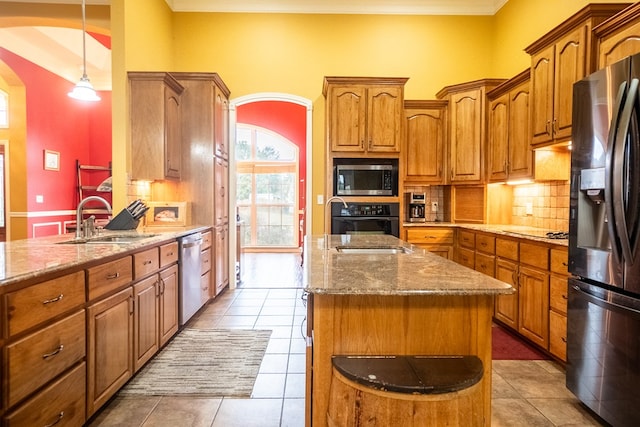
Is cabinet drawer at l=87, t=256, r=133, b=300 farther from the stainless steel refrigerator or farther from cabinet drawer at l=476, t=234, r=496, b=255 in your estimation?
cabinet drawer at l=476, t=234, r=496, b=255

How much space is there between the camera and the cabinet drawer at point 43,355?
4.39 ft

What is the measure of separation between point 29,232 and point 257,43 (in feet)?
14.8

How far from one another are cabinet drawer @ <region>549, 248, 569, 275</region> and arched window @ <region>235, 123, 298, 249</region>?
6184 mm

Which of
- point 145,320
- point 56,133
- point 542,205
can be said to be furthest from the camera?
point 56,133

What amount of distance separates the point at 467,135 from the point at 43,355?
13.7 ft

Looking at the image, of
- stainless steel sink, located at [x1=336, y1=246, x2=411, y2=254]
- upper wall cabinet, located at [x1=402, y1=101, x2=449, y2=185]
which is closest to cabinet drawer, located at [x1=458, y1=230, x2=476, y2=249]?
upper wall cabinet, located at [x1=402, y1=101, x2=449, y2=185]

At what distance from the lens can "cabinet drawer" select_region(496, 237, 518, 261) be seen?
3041mm

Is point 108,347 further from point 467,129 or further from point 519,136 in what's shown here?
point 467,129

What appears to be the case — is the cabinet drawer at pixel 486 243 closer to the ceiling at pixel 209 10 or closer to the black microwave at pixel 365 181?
the black microwave at pixel 365 181

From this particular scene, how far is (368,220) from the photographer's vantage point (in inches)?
165

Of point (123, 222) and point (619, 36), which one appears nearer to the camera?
point (619, 36)

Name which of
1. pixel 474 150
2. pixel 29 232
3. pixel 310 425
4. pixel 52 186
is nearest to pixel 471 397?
pixel 310 425

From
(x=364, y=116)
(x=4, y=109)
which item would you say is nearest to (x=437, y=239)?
(x=364, y=116)

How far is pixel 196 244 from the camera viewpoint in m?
3.50
